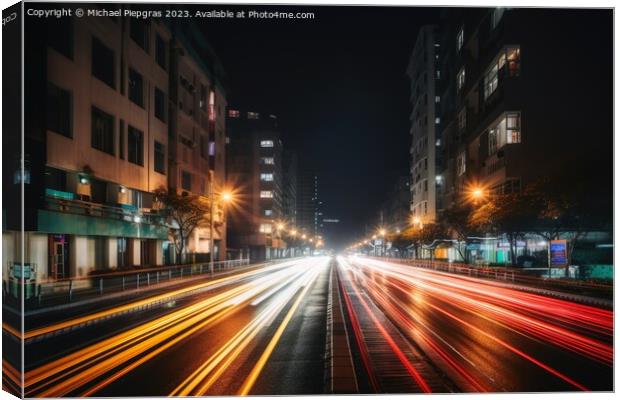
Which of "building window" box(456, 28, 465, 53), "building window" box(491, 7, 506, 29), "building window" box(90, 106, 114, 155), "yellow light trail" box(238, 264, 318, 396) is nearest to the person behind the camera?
"yellow light trail" box(238, 264, 318, 396)

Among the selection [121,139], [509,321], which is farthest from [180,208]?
[509,321]

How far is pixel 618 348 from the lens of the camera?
1220 cm

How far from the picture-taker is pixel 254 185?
14500 centimetres

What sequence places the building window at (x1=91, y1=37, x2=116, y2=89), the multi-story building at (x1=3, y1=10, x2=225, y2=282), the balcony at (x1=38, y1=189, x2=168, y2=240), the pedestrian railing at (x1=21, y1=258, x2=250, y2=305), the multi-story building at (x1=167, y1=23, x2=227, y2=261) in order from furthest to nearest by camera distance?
the multi-story building at (x1=167, y1=23, x2=227, y2=261), the building window at (x1=91, y1=37, x2=116, y2=89), the balcony at (x1=38, y1=189, x2=168, y2=240), the pedestrian railing at (x1=21, y1=258, x2=250, y2=305), the multi-story building at (x1=3, y1=10, x2=225, y2=282)

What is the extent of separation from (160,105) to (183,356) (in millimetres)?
44373

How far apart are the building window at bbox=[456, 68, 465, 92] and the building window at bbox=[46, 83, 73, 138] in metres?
58.5

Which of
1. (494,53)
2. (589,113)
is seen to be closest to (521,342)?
(589,113)

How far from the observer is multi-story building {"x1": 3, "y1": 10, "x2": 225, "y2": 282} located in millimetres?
20250

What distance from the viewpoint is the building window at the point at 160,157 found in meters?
52.3

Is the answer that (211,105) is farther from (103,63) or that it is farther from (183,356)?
Answer: (183,356)

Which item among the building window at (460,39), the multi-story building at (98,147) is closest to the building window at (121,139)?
the multi-story building at (98,147)

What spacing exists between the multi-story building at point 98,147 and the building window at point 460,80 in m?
41.6

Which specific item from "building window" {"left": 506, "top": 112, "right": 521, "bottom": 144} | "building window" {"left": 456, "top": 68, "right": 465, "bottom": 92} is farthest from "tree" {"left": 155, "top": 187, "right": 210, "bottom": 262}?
"building window" {"left": 456, "top": 68, "right": 465, "bottom": 92}

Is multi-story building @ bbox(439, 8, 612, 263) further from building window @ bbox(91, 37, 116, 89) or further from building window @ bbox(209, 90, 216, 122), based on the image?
building window @ bbox(209, 90, 216, 122)
